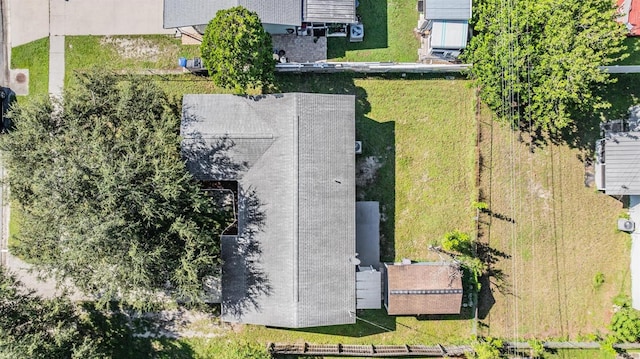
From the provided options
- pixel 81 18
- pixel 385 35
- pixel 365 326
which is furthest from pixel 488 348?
pixel 81 18

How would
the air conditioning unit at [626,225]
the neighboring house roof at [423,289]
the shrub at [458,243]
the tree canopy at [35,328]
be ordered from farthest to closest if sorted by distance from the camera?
the air conditioning unit at [626,225] < the shrub at [458,243] < the neighboring house roof at [423,289] < the tree canopy at [35,328]

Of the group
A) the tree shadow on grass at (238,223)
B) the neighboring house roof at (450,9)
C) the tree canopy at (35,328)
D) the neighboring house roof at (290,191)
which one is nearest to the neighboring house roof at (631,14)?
the neighboring house roof at (450,9)

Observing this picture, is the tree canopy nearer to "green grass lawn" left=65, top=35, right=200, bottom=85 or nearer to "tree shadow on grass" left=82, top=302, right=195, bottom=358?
"tree shadow on grass" left=82, top=302, right=195, bottom=358

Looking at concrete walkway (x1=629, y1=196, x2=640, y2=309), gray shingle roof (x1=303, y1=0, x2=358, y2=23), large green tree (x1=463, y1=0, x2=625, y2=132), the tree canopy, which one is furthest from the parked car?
concrete walkway (x1=629, y1=196, x2=640, y2=309)

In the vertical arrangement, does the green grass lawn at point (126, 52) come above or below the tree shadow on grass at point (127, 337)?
above

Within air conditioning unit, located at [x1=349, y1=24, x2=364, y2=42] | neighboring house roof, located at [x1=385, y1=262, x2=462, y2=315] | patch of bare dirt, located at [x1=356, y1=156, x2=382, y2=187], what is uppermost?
air conditioning unit, located at [x1=349, y1=24, x2=364, y2=42]

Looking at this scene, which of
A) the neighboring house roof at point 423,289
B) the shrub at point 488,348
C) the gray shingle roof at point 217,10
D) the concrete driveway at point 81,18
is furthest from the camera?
the concrete driveway at point 81,18

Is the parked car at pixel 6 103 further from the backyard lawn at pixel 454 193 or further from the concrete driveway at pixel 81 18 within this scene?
the concrete driveway at pixel 81 18
